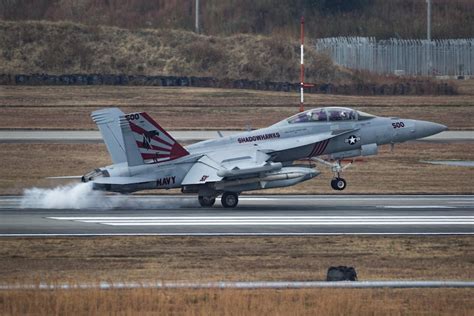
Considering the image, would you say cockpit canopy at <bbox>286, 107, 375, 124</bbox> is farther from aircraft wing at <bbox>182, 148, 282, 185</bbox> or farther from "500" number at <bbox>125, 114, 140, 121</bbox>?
"500" number at <bbox>125, 114, 140, 121</bbox>

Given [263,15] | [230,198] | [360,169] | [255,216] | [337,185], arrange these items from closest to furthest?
[255,216] < [230,198] < [337,185] < [360,169] < [263,15]

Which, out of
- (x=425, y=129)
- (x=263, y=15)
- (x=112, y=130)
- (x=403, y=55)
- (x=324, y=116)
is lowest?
(x=425, y=129)

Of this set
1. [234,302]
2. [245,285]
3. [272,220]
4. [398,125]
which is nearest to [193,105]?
[398,125]

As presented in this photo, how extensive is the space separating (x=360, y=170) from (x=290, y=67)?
25704 mm

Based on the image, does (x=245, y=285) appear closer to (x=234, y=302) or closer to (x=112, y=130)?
(x=234, y=302)

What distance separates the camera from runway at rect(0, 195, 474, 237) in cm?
2550

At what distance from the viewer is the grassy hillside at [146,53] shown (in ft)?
211

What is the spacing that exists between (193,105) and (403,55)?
20220 millimetres

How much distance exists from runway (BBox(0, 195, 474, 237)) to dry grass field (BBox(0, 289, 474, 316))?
831 cm

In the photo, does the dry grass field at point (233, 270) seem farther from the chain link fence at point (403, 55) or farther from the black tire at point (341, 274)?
the chain link fence at point (403, 55)

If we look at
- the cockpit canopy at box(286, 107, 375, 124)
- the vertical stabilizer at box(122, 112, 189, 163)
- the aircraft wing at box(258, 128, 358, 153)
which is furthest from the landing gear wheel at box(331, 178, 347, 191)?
the vertical stabilizer at box(122, 112, 189, 163)

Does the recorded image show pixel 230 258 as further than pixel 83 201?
No

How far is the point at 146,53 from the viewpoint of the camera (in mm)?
66000

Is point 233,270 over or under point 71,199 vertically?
under
